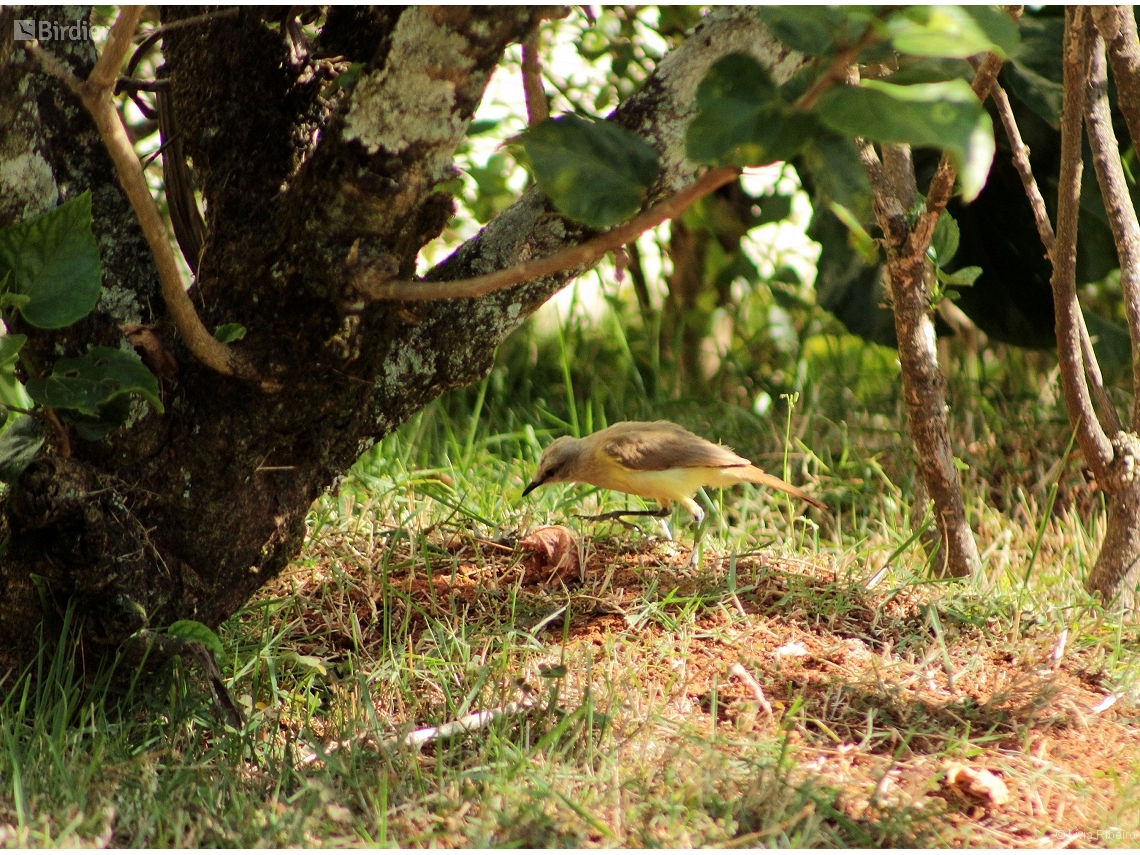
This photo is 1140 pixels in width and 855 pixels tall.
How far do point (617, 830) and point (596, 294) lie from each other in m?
4.41

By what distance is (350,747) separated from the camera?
7.77ft

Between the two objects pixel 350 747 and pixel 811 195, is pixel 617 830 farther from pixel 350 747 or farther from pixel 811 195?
pixel 811 195

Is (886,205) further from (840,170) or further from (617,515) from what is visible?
(840,170)

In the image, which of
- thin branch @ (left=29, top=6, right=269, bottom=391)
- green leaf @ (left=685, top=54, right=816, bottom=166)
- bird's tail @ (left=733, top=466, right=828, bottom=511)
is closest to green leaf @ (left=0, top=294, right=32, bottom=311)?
thin branch @ (left=29, top=6, right=269, bottom=391)

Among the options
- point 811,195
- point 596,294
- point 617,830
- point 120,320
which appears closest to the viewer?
point 617,830

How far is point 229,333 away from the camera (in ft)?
7.63

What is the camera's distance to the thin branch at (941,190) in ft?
9.68

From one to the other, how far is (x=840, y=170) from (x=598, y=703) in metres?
1.33

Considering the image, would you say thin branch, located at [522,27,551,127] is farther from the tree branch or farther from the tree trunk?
the tree trunk

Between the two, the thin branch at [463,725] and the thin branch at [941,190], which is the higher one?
the thin branch at [941,190]

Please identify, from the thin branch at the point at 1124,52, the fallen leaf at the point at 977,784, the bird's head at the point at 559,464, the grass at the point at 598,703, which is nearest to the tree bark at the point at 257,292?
the grass at the point at 598,703

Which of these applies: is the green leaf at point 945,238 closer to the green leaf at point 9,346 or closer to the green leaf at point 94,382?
the green leaf at point 94,382

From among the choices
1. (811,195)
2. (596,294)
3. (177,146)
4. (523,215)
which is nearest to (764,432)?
(811,195)

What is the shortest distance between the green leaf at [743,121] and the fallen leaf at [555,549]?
171 centimetres
